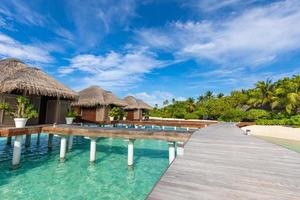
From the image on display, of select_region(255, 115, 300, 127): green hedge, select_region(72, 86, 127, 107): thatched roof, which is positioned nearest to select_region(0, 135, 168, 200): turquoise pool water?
select_region(72, 86, 127, 107): thatched roof

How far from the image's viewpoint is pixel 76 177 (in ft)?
23.3

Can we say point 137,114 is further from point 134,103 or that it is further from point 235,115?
point 235,115

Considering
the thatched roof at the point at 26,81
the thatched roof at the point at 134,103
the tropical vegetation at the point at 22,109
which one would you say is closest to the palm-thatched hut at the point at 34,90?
the thatched roof at the point at 26,81

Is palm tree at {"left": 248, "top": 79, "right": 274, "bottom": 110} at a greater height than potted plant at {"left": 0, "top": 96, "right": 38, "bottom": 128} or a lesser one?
greater

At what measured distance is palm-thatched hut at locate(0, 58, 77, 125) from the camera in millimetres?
9052

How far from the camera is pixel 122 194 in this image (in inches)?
232

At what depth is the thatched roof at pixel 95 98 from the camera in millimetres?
19484

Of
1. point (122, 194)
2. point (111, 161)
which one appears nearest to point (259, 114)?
point (111, 161)

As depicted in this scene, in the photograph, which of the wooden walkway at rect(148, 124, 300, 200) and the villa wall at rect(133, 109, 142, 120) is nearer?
the wooden walkway at rect(148, 124, 300, 200)

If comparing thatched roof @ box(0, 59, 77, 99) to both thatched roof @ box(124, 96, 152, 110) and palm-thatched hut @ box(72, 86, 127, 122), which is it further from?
thatched roof @ box(124, 96, 152, 110)

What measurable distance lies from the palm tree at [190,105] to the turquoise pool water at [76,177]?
32.1m

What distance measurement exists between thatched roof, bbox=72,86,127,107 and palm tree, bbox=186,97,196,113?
22.3 metres

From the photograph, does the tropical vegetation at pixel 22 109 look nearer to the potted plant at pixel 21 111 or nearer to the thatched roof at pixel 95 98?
the potted plant at pixel 21 111

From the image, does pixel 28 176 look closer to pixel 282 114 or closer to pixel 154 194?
pixel 154 194
